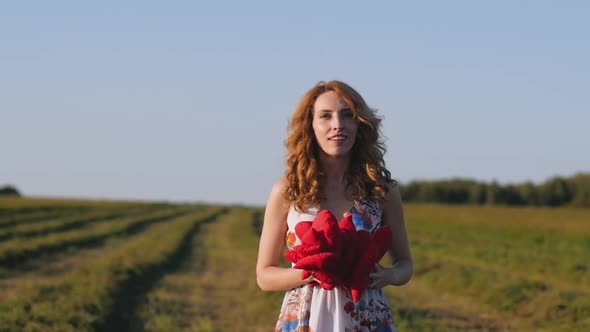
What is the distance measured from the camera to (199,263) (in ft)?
65.0

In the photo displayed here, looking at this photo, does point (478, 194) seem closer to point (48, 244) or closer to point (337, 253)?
point (48, 244)

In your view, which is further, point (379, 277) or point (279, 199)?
point (279, 199)

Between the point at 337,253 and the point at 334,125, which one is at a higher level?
the point at 334,125

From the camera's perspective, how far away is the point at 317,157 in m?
3.96

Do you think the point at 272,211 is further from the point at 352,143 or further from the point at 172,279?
the point at 172,279

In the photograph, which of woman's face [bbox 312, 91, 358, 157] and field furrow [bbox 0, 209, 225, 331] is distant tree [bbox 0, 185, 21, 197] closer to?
field furrow [bbox 0, 209, 225, 331]

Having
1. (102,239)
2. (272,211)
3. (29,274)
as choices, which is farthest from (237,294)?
(102,239)

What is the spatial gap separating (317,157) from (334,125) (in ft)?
0.69

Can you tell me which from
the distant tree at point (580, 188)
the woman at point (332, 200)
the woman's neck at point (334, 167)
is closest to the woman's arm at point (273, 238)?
the woman at point (332, 200)

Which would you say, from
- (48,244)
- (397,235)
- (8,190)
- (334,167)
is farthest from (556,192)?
(334,167)

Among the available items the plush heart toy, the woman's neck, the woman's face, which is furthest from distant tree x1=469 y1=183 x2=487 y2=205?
the plush heart toy

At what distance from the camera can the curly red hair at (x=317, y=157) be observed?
3838 mm

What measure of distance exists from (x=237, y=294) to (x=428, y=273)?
403 centimetres

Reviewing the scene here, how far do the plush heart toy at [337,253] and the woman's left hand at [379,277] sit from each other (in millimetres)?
35
